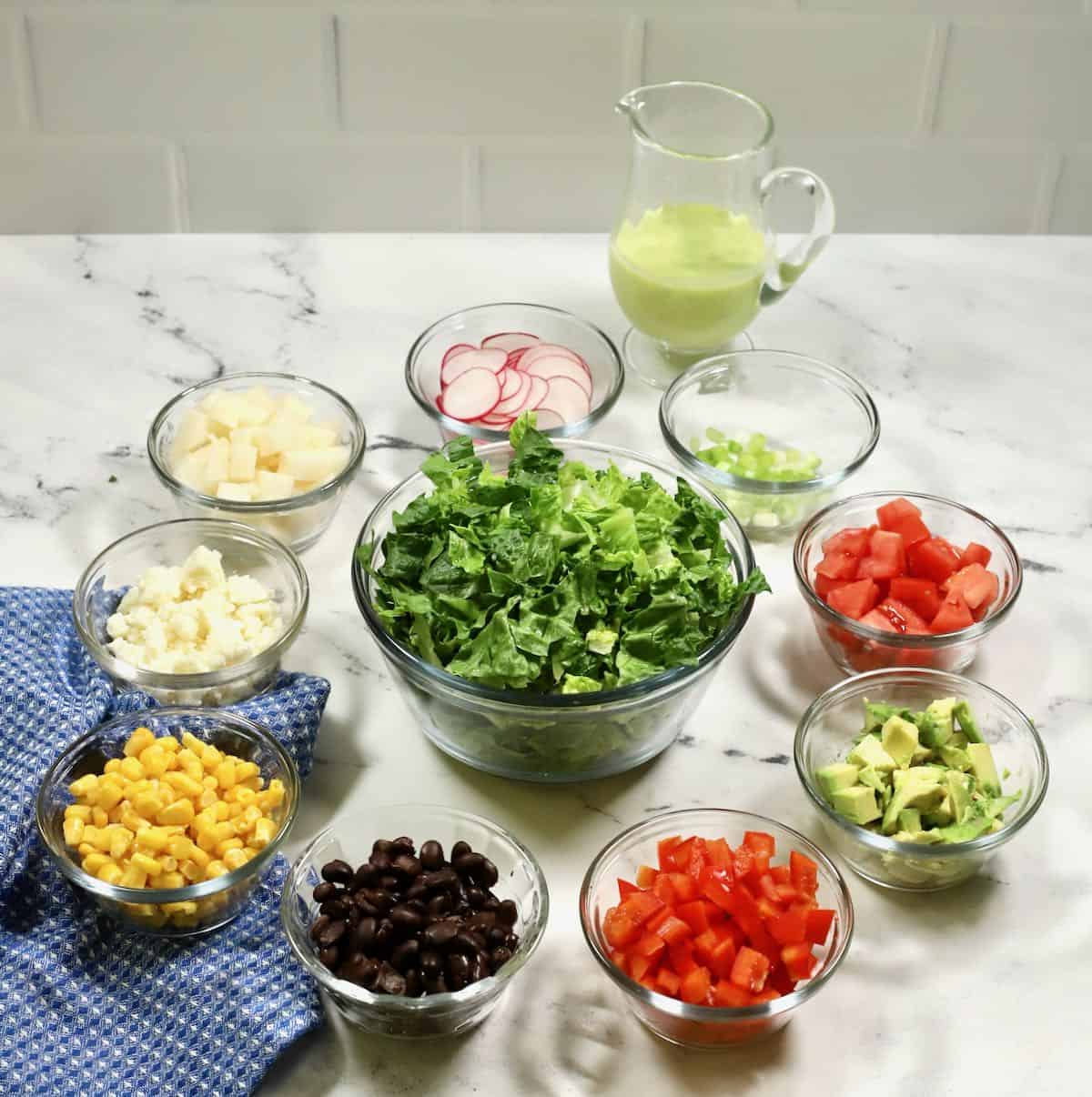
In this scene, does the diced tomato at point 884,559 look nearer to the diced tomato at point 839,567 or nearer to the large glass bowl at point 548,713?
the diced tomato at point 839,567

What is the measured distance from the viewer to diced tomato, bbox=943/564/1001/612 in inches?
81.9

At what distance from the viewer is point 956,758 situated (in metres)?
1.86

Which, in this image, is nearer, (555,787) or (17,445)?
(555,787)

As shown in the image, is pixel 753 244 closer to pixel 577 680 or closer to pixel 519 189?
pixel 519 189

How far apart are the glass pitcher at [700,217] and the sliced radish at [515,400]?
249 mm

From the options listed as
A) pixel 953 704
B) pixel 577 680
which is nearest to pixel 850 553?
pixel 953 704

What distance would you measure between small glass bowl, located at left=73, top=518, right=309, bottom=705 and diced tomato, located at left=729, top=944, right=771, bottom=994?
756 millimetres

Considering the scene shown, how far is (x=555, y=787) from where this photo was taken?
→ 77.6 inches

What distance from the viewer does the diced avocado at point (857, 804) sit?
70.8 inches

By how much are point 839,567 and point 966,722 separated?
1.08 feet

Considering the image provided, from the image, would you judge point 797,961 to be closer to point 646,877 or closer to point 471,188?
point 646,877

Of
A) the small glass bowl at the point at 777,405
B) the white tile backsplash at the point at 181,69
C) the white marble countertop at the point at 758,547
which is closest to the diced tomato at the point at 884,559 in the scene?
the white marble countertop at the point at 758,547

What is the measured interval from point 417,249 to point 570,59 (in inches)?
18.5

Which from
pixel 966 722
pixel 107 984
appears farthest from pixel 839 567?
pixel 107 984
